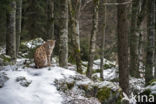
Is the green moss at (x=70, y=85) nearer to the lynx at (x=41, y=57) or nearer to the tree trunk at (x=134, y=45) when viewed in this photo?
the lynx at (x=41, y=57)

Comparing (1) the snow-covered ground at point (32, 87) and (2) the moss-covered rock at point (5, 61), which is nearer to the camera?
(1) the snow-covered ground at point (32, 87)

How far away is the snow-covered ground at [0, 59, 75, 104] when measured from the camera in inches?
195

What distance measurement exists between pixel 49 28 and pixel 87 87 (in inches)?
212

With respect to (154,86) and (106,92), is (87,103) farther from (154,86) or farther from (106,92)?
(154,86)

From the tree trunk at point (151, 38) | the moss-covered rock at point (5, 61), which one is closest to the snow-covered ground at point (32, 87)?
the moss-covered rock at point (5, 61)

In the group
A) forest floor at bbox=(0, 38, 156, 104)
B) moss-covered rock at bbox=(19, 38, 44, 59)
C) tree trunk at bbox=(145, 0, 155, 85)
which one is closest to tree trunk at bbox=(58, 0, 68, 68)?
moss-covered rock at bbox=(19, 38, 44, 59)

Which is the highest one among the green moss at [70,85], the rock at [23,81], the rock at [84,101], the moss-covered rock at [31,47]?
the moss-covered rock at [31,47]

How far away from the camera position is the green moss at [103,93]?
583 centimetres

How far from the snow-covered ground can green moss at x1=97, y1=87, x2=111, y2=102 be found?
3.14ft

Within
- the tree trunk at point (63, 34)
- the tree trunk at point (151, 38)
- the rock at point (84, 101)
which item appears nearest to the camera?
the rock at point (84, 101)

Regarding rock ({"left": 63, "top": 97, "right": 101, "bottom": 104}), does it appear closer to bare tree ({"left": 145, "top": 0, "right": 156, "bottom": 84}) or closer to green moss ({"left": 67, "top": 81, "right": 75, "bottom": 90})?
green moss ({"left": 67, "top": 81, "right": 75, "bottom": 90})

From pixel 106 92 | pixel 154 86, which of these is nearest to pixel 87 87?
pixel 106 92

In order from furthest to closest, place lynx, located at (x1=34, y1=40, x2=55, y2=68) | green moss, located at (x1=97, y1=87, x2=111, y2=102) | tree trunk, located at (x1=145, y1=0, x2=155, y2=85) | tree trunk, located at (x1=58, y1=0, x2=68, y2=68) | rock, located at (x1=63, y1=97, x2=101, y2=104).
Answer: tree trunk, located at (x1=145, y1=0, x2=155, y2=85) < tree trunk, located at (x1=58, y1=0, x2=68, y2=68) < lynx, located at (x1=34, y1=40, x2=55, y2=68) < green moss, located at (x1=97, y1=87, x2=111, y2=102) < rock, located at (x1=63, y1=97, x2=101, y2=104)

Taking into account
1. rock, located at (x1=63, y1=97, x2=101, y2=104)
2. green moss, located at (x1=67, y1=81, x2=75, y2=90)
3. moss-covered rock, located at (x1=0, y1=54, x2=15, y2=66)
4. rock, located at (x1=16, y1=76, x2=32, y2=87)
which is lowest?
rock, located at (x1=63, y1=97, x2=101, y2=104)
